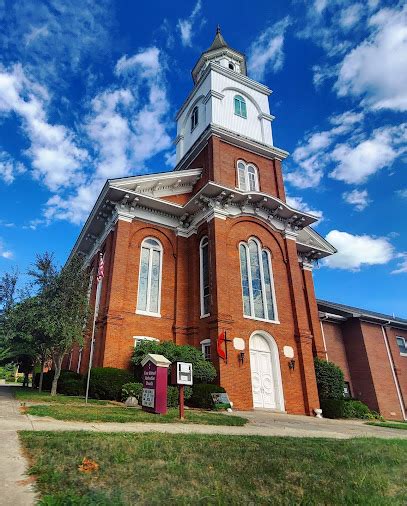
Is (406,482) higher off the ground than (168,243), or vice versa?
(168,243)

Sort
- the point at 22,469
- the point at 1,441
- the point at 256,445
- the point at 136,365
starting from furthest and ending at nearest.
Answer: the point at 136,365
the point at 256,445
the point at 1,441
the point at 22,469

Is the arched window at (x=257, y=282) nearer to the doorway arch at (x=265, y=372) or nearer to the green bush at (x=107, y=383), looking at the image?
the doorway arch at (x=265, y=372)

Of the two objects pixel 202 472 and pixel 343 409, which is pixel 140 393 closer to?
pixel 202 472

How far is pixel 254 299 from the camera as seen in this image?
1977cm

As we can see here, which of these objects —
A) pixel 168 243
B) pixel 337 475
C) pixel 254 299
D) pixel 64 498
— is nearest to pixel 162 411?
pixel 337 475

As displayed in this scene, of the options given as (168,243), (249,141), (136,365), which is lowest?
(136,365)

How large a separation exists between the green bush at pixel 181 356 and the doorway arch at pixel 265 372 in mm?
2881

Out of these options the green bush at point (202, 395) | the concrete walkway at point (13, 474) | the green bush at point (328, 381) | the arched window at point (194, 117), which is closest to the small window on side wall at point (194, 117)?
the arched window at point (194, 117)

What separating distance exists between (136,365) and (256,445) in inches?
438

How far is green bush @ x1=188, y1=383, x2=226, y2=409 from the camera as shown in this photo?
14.4 m

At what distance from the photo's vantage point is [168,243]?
70.6 feet

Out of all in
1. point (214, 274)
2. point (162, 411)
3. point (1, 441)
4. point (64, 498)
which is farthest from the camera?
point (214, 274)

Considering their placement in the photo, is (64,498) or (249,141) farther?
(249,141)

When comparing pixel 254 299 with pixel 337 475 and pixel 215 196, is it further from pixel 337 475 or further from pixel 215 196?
pixel 337 475
